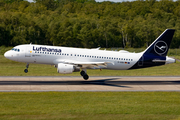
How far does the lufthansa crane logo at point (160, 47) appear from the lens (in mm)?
40094

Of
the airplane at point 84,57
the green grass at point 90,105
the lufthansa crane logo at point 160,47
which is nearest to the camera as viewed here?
the green grass at point 90,105

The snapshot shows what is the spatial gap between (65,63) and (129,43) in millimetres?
80455

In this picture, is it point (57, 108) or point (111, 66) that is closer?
point (57, 108)

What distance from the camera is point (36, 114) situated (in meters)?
20.6

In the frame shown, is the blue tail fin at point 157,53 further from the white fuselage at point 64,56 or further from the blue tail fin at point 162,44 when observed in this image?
the white fuselage at point 64,56

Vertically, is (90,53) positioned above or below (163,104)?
above

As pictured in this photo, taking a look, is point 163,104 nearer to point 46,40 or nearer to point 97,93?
point 97,93

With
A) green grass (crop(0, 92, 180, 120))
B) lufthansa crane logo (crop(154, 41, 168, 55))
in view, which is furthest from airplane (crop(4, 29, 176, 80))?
green grass (crop(0, 92, 180, 120))

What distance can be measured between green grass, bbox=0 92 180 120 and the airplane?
8770mm

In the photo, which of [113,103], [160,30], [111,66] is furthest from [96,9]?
[113,103]

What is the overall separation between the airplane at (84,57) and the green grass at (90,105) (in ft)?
28.8

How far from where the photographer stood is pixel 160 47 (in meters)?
40.2

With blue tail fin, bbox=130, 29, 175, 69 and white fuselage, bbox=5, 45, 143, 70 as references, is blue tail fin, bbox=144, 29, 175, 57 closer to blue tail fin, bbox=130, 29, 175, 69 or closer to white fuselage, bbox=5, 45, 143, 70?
blue tail fin, bbox=130, 29, 175, 69

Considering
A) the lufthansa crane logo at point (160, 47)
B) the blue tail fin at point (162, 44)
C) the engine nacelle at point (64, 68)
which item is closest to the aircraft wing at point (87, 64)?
the engine nacelle at point (64, 68)
